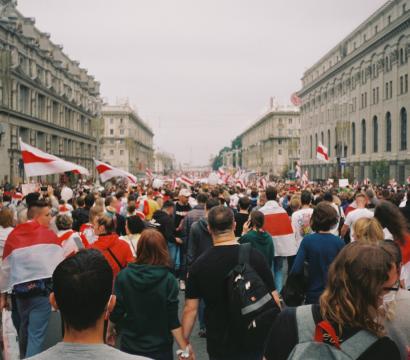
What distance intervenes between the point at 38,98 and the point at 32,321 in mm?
52695

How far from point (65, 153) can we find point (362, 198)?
6063cm

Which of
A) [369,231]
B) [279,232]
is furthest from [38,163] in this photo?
[369,231]

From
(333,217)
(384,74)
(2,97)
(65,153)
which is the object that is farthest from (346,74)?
(333,217)

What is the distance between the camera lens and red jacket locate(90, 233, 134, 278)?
20.4ft

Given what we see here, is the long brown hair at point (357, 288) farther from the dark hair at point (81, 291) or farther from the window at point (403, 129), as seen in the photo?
the window at point (403, 129)

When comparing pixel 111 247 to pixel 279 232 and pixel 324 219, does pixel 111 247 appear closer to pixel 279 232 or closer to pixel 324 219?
pixel 324 219

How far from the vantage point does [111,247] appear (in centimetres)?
625

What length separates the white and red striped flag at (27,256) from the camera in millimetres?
6414

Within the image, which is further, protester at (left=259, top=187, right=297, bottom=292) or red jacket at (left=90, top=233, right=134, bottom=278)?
protester at (left=259, top=187, right=297, bottom=292)

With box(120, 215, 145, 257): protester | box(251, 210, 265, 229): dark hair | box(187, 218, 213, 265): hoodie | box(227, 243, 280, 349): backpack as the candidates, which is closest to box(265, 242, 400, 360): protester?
box(227, 243, 280, 349): backpack

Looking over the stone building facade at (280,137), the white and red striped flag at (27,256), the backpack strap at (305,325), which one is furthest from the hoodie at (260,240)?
the stone building facade at (280,137)

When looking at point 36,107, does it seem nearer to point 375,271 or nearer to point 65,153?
point 65,153

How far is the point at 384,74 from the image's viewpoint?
181 ft

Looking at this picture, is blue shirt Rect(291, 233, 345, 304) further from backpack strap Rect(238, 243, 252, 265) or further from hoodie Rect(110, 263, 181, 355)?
hoodie Rect(110, 263, 181, 355)
